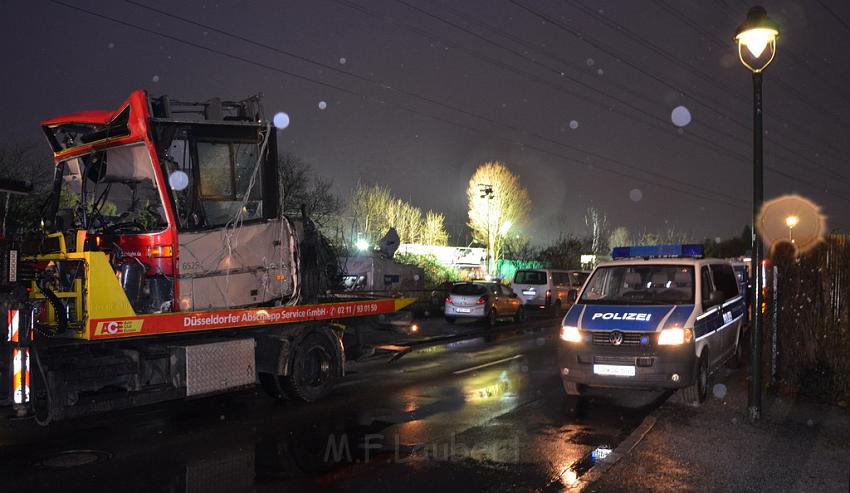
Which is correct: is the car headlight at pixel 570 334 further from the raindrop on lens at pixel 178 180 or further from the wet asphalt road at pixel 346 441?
the raindrop on lens at pixel 178 180

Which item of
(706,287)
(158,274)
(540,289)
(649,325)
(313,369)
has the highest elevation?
(158,274)

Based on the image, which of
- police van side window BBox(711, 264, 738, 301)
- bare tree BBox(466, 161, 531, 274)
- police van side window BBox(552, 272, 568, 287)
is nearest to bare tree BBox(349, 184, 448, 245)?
bare tree BBox(466, 161, 531, 274)

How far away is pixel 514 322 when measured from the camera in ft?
81.4

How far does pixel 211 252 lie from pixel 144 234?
834 mm

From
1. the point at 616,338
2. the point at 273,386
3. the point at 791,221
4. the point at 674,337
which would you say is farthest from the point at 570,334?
the point at 791,221

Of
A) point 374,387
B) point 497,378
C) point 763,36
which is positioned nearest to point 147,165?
point 374,387

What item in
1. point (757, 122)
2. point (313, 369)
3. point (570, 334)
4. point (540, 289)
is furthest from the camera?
point (540, 289)

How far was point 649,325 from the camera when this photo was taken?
8820mm

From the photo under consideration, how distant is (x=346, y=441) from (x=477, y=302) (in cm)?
1513

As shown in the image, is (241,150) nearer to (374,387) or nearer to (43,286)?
(43,286)

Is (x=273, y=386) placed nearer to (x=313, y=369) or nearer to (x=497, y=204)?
(x=313, y=369)

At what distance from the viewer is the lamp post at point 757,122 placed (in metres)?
7.77

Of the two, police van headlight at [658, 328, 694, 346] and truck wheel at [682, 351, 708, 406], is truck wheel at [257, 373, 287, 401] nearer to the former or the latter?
police van headlight at [658, 328, 694, 346]

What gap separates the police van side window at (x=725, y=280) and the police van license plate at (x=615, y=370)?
2.62 meters
